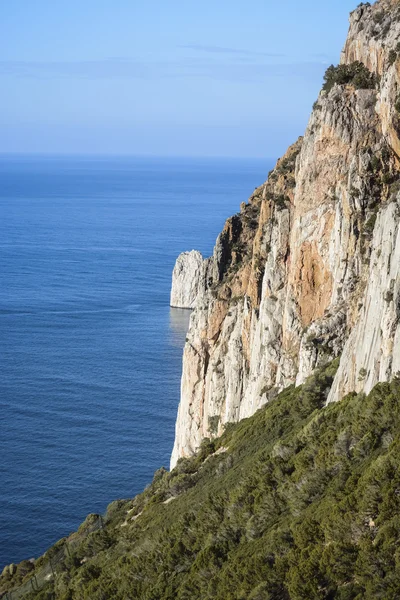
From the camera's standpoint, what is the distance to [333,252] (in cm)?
4466

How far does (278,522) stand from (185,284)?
108646mm

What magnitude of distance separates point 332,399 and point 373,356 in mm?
4990

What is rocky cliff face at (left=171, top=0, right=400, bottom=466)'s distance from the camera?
34934 mm

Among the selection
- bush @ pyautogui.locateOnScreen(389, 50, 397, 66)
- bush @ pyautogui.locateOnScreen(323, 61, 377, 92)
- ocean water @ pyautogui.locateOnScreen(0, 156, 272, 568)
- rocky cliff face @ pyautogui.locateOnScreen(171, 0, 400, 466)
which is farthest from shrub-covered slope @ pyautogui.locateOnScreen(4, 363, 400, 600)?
ocean water @ pyautogui.locateOnScreen(0, 156, 272, 568)

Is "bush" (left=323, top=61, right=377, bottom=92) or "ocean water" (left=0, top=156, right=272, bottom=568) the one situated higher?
"bush" (left=323, top=61, right=377, bottom=92)

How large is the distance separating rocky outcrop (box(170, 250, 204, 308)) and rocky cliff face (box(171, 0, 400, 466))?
79.1m

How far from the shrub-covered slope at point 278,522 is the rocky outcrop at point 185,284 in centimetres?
9253

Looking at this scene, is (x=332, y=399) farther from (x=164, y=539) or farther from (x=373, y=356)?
(x=164, y=539)

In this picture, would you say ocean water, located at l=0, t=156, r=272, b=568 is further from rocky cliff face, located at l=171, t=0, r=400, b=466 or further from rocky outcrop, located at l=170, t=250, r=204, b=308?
rocky cliff face, located at l=171, t=0, r=400, b=466

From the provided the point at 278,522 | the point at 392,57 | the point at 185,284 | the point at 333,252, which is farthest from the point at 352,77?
the point at 185,284

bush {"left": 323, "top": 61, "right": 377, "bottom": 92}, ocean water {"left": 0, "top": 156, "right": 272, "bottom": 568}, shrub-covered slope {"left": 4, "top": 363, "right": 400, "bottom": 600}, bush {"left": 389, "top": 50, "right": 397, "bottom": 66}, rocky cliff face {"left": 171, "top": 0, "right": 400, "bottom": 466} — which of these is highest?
bush {"left": 389, "top": 50, "right": 397, "bottom": 66}

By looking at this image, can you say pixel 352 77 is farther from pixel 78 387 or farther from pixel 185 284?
pixel 185 284

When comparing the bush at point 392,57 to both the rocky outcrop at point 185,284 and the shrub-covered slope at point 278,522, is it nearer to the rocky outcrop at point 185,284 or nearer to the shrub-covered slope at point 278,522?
the shrub-covered slope at point 278,522

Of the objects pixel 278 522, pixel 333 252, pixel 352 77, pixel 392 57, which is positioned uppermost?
pixel 392 57
